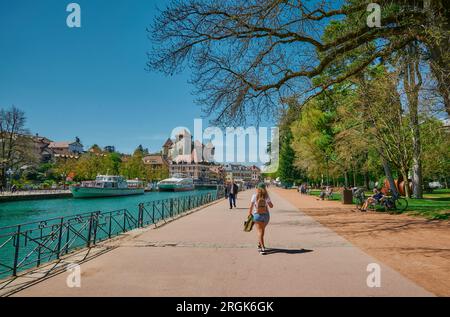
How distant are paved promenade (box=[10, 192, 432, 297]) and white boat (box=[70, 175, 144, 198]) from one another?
168 ft

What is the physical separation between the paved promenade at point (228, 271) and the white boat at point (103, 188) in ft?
168

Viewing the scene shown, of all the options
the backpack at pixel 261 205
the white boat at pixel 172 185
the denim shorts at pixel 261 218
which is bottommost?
the white boat at pixel 172 185

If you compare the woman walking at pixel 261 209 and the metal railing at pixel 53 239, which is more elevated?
the woman walking at pixel 261 209

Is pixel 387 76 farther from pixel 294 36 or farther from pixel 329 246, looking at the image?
pixel 329 246

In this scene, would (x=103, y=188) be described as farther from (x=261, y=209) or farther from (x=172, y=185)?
(x=261, y=209)

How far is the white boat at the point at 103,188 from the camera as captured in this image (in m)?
55.7

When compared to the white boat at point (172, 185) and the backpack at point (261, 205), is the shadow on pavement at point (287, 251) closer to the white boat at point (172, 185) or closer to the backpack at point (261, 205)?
the backpack at point (261, 205)

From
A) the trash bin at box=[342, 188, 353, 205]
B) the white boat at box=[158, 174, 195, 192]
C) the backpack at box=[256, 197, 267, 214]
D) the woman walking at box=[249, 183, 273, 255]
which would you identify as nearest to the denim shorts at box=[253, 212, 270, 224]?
the woman walking at box=[249, 183, 273, 255]

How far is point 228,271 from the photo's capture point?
20.4 feet

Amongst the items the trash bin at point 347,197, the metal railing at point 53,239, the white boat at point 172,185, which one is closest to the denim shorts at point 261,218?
the metal railing at point 53,239

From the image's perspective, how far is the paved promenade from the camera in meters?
5.13

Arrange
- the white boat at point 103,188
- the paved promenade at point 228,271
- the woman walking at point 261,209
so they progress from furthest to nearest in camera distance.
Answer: the white boat at point 103,188, the woman walking at point 261,209, the paved promenade at point 228,271
